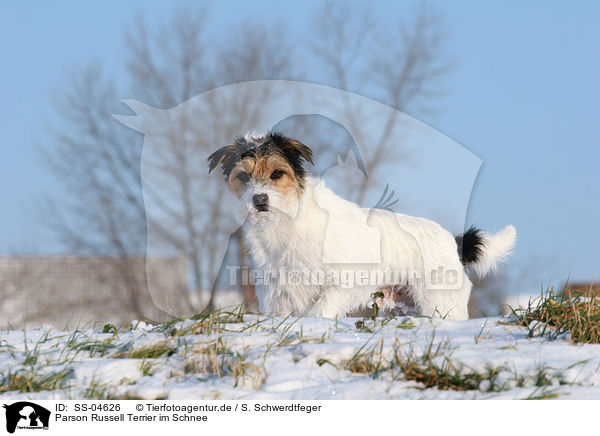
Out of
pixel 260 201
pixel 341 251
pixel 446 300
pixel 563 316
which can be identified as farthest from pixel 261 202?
pixel 563 316

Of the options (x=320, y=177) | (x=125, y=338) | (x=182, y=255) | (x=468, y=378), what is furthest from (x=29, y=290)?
(x=468, y=378)

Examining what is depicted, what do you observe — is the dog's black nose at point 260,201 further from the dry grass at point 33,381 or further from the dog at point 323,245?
the dry grass at point 33,381

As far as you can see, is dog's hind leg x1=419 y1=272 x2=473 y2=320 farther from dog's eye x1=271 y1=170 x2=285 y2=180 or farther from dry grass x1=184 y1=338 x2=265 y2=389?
dry grass x1=184 y1=338 x2=265 y2=389

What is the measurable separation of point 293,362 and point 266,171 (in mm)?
2512

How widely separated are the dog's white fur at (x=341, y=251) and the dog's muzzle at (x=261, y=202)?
1.6 inches

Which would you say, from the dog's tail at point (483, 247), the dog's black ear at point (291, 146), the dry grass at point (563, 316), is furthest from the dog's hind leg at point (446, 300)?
the dry grass at point (563, 316)

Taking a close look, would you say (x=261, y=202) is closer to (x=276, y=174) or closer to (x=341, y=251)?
(x=276, y=174)

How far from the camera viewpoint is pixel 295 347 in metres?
3.23

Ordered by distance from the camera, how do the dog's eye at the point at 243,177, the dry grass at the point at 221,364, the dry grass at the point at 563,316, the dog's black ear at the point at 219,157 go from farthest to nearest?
1. the dog's black ear at the point at 219,157
2. the dog's eye at the point at 243,177
3. the dry grass at the point at 563,316
4. the dry grass at the point at 221,364

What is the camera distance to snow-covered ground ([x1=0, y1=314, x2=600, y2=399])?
287 cm

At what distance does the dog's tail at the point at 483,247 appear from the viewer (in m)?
6.41

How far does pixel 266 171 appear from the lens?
5.34 metres

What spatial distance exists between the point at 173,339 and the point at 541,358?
195cm
